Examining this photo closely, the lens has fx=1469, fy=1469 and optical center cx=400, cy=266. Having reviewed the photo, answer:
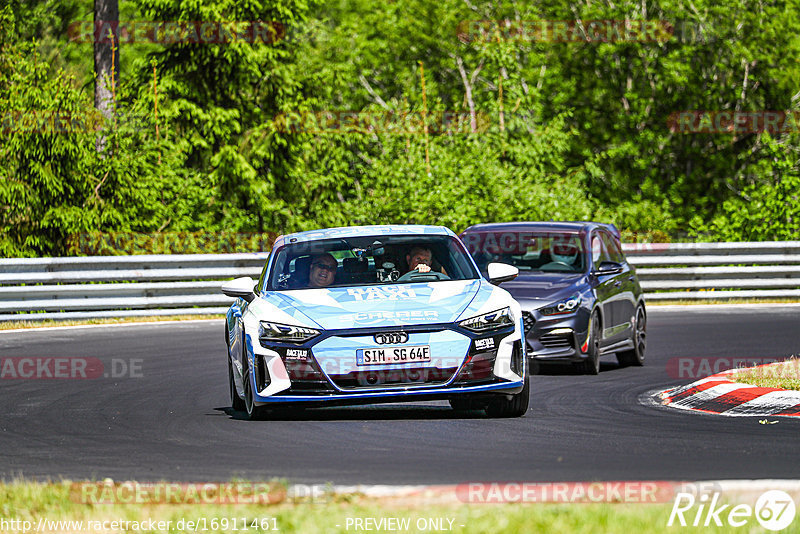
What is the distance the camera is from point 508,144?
32469mm

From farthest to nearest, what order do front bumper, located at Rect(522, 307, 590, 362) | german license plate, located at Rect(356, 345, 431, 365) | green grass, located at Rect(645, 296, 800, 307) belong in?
1. green grass, located at Rect(645, 296, 800, 307)
2. front bumper, located at Rect(522, 307, 590, 362)
3. german license plate, located at Rect(356, 345, 431, 365)

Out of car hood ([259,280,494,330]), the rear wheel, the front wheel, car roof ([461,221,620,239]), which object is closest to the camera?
car hood ([259,280,494,330])

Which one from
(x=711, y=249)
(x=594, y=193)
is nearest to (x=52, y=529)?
(x=711, y=249)

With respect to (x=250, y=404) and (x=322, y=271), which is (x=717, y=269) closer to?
(x=322, y=271)

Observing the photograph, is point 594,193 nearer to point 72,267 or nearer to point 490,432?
point 72,267

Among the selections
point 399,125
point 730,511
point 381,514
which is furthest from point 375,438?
point 399,125

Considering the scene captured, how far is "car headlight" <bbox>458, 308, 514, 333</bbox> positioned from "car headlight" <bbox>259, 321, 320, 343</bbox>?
3.51ft

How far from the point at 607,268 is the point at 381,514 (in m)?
9.12

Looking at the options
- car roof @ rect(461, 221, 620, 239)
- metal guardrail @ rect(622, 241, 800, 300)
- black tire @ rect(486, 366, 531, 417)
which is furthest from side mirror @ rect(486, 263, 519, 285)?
metal guardrail @ rect(622, 241, 800, 300)

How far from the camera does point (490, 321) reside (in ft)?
34.3

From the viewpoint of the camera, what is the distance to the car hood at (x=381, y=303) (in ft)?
33.7

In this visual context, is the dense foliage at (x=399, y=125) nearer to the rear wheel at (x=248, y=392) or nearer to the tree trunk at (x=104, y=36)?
the tree trunk at (x=104, y=36)

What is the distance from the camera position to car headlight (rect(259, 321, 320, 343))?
1032 centimetres

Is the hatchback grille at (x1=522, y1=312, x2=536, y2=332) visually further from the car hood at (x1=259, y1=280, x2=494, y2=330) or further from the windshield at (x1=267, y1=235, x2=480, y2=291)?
the car hood at (x1=259, y1=280, x2=494, y2=330)
